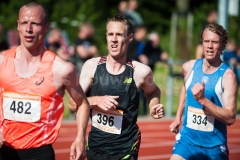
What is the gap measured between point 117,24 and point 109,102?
912 millimetres

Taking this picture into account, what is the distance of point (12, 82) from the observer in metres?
4.33

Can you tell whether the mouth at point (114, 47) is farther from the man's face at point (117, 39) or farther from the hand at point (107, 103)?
the hand at point (107, 103)

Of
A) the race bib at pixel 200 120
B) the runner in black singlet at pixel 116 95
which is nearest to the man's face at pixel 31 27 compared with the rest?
the runner in black singlet at pixel 116 95

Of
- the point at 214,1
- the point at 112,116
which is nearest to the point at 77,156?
the point at 112,116

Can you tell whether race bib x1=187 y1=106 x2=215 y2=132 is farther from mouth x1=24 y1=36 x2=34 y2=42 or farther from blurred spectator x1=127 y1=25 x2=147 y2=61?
blurred spectator x1=127 y1=25 x2=147 y2=61

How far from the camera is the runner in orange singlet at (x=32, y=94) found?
169 inches

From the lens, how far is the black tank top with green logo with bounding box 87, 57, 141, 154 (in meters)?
5.32

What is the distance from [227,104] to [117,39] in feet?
4.12

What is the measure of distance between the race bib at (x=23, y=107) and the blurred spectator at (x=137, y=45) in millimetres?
7695

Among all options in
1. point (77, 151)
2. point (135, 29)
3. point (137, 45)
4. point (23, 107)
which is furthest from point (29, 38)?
point (137, 45)

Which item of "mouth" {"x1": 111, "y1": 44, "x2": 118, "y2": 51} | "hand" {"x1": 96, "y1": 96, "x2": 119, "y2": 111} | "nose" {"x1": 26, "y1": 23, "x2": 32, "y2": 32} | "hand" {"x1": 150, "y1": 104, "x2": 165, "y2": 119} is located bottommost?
"hand" {"x1": 150, "y1": 104, "x2": 165, "y2": 119}

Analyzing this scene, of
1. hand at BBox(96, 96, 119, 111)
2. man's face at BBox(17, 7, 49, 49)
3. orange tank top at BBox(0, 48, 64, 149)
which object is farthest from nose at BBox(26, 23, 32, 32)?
hand at BBox(96, 96, 119, 111)

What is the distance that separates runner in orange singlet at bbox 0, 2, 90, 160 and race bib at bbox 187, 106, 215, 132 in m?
1.66

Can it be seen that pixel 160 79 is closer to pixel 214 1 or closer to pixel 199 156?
pixel 199 156
